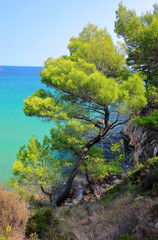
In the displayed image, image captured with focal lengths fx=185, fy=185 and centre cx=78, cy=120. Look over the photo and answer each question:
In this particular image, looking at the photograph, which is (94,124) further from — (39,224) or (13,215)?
(13,215)

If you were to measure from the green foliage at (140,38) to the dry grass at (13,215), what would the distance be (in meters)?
9.55

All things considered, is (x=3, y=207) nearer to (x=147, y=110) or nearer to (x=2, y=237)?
(x=2, y=237)

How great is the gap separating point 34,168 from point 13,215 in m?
4.91

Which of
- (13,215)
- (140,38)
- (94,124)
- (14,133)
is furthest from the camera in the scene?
(14,133)

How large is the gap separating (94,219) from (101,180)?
8101 mm

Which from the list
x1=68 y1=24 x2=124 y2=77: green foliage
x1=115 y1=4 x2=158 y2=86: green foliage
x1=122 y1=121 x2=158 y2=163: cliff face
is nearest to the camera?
x1=115 y1=4 x2=158 y2=86: green foliage

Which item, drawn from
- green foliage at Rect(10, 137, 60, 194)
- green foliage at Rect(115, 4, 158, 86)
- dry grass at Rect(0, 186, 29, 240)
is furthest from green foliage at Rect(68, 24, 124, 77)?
dry grass at Rect(0, 186, 29, 240)

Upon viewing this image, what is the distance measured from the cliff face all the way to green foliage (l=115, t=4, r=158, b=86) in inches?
151

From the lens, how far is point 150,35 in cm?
971

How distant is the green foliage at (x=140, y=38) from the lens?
32.3 feet

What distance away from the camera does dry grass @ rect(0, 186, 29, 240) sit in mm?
5310

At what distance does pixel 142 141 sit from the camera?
50.8 feet

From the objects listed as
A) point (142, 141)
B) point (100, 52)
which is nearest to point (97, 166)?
point (142, 141)

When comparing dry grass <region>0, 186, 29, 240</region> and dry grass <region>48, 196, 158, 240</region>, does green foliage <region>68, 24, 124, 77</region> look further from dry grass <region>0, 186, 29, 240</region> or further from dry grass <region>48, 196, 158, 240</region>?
dry grass <region>0, 186, 29, 240</region>
